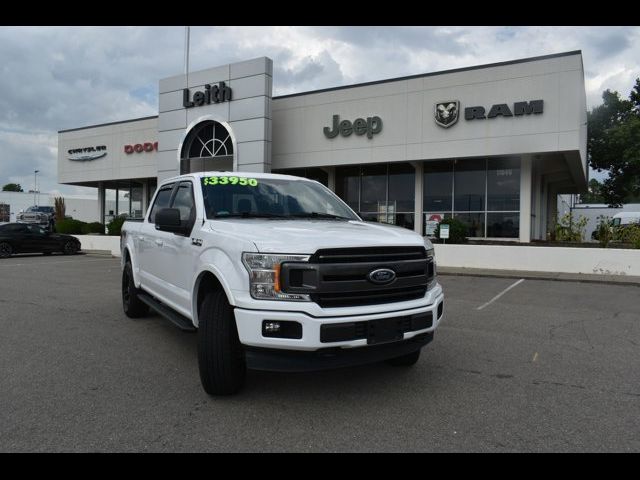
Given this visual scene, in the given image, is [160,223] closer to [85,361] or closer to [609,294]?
[85,361]

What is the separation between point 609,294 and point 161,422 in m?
10.3

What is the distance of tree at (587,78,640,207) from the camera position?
3127cm

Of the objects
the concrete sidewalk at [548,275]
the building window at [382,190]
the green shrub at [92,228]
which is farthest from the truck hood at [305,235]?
the green shrub at [92,228]

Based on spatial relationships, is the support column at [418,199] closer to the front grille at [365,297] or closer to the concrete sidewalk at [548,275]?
the concrete sidewalk at [548,275]

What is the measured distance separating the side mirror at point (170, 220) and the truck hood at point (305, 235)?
340 millimetres

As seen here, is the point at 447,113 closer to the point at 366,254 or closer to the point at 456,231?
the point at 456,231

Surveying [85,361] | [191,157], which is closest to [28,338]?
[85,361]

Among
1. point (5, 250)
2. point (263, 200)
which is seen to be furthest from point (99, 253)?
point (263, 200)

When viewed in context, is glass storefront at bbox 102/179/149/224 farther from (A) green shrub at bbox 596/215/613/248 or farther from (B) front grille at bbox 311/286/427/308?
(B) front grille at bbox 311/286/427/308

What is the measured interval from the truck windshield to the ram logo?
13.2m

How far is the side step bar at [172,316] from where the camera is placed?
4.57m

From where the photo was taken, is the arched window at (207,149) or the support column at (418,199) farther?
the arched window at (207,149)

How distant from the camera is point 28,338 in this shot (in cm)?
589

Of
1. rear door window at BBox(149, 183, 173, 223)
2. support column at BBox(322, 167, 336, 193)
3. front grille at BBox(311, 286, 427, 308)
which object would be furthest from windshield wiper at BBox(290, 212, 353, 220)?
support column at BBox(322, 167, 336, 193)
